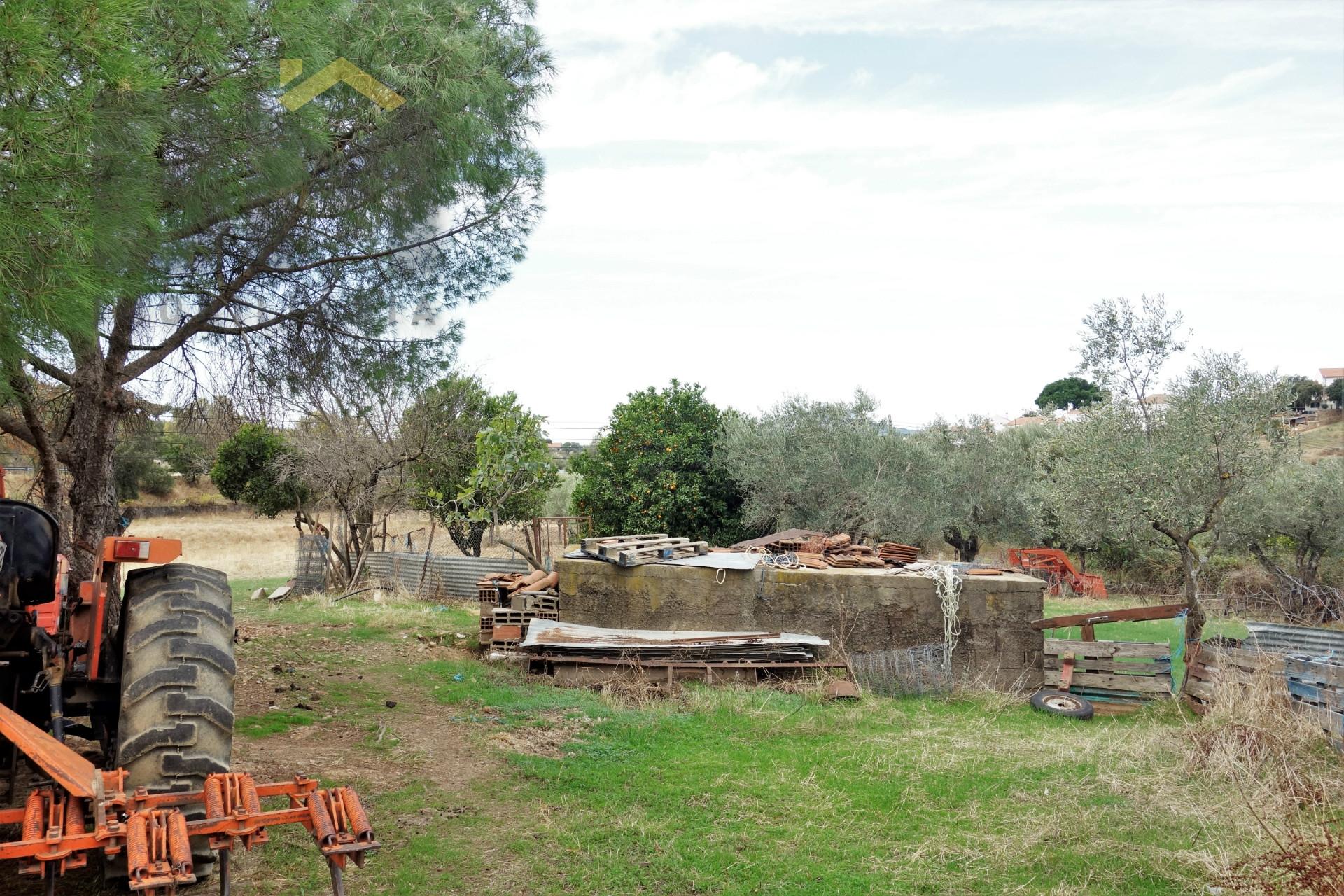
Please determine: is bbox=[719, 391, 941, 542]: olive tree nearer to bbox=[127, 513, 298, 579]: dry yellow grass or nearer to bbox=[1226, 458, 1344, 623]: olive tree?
bbox=[1226, 458, 1344, 623]: olive tree

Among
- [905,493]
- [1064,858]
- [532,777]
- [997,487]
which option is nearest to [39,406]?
[532,777]

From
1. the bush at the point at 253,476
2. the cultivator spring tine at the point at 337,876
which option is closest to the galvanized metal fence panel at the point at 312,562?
the bush at the point at 253,476

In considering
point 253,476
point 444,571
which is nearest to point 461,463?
point 444,571

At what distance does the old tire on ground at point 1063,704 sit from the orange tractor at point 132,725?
25.5 feet

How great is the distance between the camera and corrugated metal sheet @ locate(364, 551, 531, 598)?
1842cm

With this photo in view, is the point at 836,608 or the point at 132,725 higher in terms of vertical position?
the point at 132,725

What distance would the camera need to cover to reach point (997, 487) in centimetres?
2669

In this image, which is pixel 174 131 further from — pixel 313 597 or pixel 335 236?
pixel 313 597

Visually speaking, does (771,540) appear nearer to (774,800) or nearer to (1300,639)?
(1300,639)

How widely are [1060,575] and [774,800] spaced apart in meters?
20.2

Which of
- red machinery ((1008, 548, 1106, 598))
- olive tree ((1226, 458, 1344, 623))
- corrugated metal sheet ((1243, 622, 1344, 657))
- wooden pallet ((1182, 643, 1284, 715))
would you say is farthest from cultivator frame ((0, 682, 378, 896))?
red machinery ((1008, 548, 1106, 598))

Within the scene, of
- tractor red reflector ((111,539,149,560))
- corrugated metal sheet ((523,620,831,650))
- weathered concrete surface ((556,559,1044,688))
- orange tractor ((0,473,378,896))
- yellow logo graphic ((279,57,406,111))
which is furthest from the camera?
weathered concrete surface ((556,559,1044,688))

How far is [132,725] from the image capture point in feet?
13.5

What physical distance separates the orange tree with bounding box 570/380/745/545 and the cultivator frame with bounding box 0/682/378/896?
1868cm
